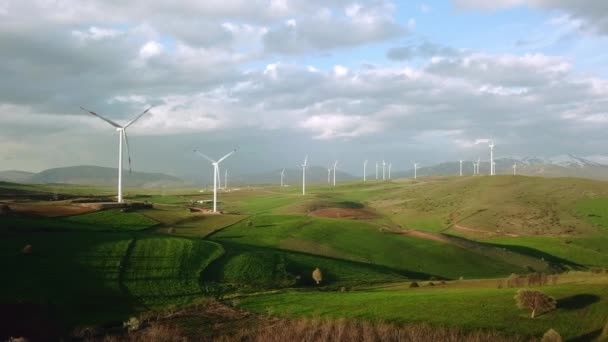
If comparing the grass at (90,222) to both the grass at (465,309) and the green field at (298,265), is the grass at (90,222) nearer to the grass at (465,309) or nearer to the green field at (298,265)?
the green field at (298,265)

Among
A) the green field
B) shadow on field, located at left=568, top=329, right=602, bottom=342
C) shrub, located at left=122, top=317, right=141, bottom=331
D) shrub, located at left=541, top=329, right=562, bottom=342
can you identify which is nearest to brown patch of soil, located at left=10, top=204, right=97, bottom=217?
the green field

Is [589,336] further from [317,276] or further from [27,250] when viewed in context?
[27,250]

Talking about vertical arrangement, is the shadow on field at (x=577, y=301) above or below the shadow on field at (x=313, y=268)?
above

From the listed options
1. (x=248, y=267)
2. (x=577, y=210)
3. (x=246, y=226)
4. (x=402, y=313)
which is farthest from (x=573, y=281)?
(x=577, y=210)

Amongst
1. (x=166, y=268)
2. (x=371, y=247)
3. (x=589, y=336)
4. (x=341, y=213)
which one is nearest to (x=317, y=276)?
(x=166, y=268)

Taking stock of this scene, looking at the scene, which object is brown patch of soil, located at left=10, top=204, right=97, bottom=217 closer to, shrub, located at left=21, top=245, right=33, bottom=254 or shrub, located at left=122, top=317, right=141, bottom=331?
shrub, located at left=21, top=245, right=33, bottom=254

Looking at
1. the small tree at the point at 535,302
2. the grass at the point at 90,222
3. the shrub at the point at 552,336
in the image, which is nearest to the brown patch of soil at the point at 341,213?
the grass at the point at 90,222

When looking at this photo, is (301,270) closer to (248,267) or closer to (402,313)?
(248,267)
